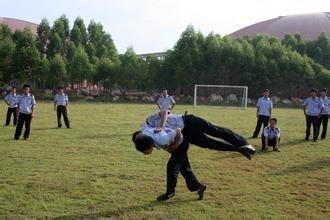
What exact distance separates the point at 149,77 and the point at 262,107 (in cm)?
4252

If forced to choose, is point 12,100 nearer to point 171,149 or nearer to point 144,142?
point 171,149

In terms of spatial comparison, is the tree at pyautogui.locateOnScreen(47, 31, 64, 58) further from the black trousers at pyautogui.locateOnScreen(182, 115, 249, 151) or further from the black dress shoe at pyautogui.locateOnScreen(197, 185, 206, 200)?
the black trousers at pyautogui.locateOnScreen(182, 115, 249, 151)

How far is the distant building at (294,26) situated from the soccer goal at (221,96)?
3995 centimetres

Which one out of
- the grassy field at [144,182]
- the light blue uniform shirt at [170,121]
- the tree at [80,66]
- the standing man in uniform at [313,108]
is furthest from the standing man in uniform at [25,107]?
the tree at [80,66]

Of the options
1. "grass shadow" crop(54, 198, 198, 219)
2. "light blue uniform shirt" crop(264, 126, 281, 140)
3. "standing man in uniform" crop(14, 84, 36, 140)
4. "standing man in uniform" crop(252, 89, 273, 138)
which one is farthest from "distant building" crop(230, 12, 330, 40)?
"grass shadow" crop(54, 198, 198, 219)

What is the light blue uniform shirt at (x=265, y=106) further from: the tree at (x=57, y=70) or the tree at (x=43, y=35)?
the tree at (x=43, y=35)

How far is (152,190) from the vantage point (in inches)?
356

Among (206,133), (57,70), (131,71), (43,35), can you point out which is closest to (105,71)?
(131,71)

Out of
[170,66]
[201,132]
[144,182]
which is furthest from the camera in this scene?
[170,66]

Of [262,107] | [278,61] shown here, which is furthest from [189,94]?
[262,107]

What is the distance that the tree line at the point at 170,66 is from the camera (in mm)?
54688

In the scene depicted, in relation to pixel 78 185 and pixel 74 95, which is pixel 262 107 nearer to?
pixel 78 185

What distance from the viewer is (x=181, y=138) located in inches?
299

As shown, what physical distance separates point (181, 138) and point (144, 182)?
8.07 ft
